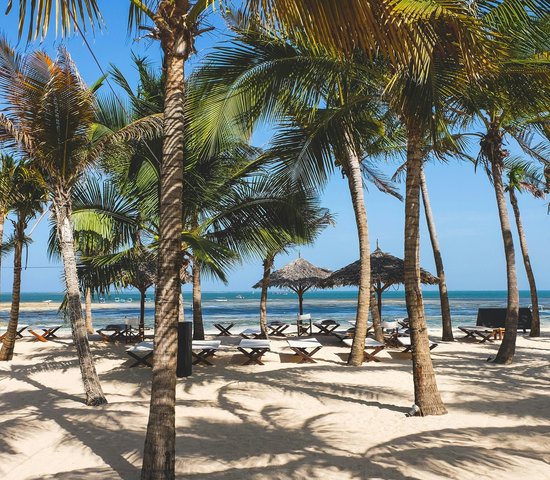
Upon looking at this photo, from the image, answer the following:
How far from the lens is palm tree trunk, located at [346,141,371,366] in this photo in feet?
33.2

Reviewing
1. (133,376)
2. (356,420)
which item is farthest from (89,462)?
(133,376)

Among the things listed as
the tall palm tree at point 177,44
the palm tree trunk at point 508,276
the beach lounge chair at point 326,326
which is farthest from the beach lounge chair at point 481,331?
the tall palm tree at point 177,44

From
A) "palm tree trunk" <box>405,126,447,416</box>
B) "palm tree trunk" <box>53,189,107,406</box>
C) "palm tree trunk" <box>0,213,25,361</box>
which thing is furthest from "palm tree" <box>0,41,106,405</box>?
"palm tree trunk" <box>0,213,25,361</box>

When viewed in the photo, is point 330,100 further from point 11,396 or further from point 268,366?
point 11,396

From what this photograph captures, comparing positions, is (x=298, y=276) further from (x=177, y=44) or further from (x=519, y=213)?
(x=177, y=44)

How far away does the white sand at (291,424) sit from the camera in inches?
178

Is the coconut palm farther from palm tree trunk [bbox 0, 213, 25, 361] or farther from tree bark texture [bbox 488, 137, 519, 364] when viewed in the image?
palm tree trunk [bbox 0, 213, 25, 361]

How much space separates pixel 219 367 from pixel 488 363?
5.71 m

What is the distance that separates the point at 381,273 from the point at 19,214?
10.4 metres

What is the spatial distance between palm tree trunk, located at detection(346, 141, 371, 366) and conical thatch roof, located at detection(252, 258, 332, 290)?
8.08 meters

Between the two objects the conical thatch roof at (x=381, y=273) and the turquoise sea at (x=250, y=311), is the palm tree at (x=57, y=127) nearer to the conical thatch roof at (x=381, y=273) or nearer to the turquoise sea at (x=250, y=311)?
the turquoise sea at (x=250, y=311)

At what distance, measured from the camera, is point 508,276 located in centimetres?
1071

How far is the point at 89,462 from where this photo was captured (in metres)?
4.68

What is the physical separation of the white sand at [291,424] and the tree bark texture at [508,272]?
1.28 feet
